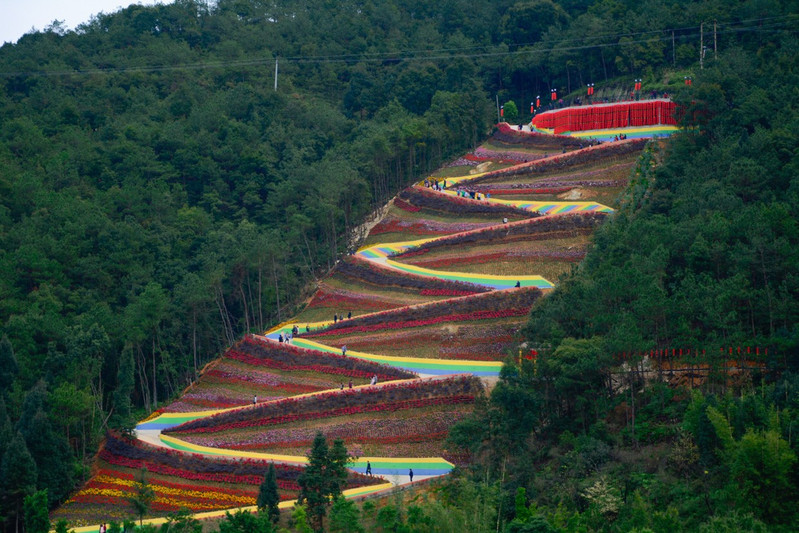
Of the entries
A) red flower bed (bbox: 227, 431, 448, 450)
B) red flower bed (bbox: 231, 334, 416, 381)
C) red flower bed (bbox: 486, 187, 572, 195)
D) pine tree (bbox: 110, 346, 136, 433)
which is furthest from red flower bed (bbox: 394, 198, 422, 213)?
red flower bed (bbox: 227, 431, 448, 450)

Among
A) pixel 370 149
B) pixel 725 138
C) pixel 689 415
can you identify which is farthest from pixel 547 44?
pixel 689 415

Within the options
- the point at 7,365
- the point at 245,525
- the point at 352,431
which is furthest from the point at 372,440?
the point at 7,365

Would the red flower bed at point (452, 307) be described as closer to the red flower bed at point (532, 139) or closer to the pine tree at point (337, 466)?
the pine tree at point (337, 466)

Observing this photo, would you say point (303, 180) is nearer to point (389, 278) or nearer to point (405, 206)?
point (405, 206)

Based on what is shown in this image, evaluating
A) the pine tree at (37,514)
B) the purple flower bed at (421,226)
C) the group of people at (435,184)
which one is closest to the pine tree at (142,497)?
the pine tree at (37,514)

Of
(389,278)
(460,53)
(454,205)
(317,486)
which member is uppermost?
(460,53)

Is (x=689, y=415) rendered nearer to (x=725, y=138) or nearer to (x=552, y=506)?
(x=552, y=506)

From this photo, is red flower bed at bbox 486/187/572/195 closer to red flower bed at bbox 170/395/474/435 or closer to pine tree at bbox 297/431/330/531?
red flower bed at bbox 170/395/474/435
